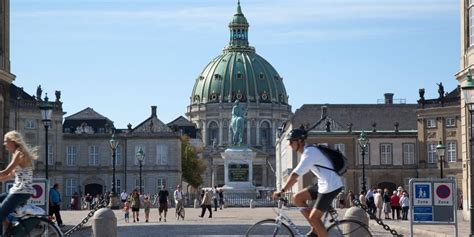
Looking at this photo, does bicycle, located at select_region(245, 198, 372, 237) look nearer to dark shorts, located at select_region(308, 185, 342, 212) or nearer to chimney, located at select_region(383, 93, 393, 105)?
dark shorts, located at select_region(308, 185, 342, 212)

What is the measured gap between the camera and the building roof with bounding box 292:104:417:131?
108062mm

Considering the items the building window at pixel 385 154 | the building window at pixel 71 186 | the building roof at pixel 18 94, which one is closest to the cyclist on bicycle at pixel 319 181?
the building roof at pixel 18 94

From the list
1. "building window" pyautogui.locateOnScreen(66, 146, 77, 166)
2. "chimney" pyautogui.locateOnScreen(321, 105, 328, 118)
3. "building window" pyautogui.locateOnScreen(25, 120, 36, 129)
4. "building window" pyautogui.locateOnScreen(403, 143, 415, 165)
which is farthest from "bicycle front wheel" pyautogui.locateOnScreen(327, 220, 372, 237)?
"building window" pyautogui.locateOnScreen(66, 146, 77, 166)

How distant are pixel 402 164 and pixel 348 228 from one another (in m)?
87.6

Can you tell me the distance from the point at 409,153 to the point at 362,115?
29.3 feet

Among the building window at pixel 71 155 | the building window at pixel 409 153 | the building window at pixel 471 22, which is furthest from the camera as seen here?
the building window at pixel 71 155

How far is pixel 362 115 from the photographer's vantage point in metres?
109

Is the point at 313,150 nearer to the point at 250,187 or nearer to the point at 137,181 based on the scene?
the point at 250,187

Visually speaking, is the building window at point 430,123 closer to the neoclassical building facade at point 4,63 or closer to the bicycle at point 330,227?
the neoclassical building facade at point 4,63

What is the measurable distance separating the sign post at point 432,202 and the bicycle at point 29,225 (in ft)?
32.6

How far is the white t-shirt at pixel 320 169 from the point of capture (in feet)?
47.2

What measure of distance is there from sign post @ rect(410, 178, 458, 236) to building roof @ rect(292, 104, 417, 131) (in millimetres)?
83020

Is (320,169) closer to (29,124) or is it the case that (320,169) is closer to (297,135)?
(297,135)

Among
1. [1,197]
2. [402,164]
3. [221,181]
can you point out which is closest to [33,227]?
[1,197]
